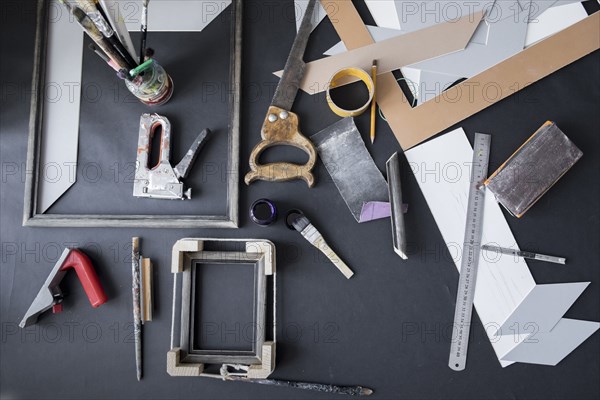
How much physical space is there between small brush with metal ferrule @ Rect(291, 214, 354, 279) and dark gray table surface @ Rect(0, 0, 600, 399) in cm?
4

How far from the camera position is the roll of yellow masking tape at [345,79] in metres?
1.23

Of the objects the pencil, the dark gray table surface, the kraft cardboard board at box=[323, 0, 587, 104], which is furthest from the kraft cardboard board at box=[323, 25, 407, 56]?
the pencil

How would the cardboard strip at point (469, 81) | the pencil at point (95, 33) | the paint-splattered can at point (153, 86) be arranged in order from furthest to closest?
the cardboard strip at point (469, 81)
the paint-splattered can at point (153, 86)
the pencil at point (95, 33)

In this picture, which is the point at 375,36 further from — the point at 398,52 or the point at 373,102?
the point at 373,102

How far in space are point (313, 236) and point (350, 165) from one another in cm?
24

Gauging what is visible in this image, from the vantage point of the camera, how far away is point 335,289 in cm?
125

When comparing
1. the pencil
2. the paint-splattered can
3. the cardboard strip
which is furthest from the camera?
the cardboard strip

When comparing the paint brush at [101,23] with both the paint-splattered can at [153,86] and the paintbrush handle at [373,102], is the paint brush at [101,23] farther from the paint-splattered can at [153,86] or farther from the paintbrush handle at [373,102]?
the paintbrush handle at [373,102]

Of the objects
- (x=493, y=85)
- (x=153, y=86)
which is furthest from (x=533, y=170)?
(x=153, y=86)

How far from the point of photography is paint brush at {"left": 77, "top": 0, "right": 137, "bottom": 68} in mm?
1027

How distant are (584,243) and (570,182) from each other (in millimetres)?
185

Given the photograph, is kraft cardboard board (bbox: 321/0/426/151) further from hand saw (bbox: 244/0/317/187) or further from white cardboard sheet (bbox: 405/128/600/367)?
white cardboard sheet (bbox: 405/128/600/367)

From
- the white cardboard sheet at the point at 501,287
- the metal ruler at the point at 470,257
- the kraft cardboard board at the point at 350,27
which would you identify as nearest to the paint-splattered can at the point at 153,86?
the kraft cardboard board at the point at 350,27

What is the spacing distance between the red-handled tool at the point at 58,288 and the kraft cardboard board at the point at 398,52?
81cm
